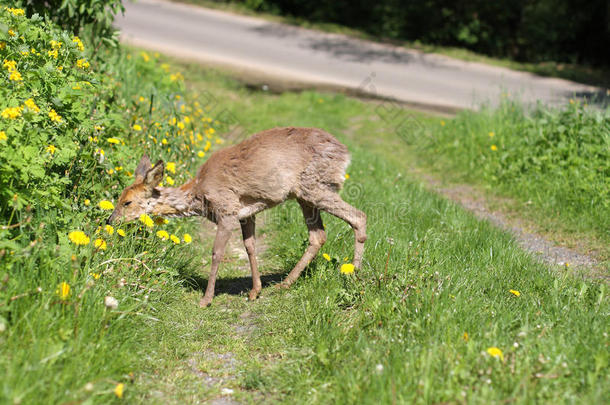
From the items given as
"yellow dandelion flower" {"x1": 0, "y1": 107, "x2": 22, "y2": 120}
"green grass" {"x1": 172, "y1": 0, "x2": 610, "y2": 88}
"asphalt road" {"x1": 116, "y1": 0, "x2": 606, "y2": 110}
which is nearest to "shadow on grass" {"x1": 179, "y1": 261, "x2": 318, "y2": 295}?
"yellow dandelion flower" {"x1": 0, "y1": 107, "x2": 22, "y2": 120}

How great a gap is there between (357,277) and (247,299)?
117cm

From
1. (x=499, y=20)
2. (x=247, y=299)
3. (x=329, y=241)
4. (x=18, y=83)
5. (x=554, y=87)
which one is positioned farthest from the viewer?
(x=499, y=20)

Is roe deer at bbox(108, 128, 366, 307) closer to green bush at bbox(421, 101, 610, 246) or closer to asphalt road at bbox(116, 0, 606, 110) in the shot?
green bush at bbox(421, 101, 610, 246)

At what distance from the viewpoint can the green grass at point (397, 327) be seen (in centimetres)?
362

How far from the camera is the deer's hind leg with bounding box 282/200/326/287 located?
564 cm

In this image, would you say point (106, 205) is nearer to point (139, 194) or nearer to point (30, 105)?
point (139, 194)

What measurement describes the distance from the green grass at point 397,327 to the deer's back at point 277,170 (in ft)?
2.69

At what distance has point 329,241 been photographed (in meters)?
6.05

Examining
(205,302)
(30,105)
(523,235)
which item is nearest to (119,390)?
(205,302)

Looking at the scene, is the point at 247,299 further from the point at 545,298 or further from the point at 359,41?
the point at 359,41

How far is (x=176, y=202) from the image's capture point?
5551mm

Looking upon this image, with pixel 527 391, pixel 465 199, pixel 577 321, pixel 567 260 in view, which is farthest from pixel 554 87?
pixel 527 391

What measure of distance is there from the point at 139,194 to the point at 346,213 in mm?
1948

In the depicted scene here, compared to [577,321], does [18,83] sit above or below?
above
